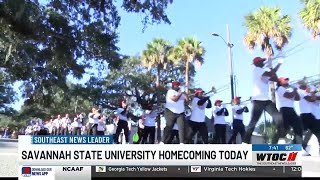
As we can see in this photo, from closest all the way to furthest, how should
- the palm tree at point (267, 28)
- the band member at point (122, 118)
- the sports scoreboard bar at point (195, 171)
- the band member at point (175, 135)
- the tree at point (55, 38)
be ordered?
the sports scoreboard bar at point (195, 171), the palm tree at point (267, 28), the band member at point (175, 135), the band member at point (122, 118), the tree at point (55, 38)

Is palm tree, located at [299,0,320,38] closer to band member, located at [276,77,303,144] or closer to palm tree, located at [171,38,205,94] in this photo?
band member, located at [276,77,303,144]

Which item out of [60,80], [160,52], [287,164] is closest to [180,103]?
[160,52]

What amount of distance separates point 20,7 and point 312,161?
2.91m

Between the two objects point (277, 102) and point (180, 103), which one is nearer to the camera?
point (277, 102)

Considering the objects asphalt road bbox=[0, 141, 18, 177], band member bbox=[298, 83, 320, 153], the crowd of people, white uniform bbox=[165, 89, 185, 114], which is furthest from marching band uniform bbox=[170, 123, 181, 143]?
asphalt road bbox=[0, 141, 18, 177]

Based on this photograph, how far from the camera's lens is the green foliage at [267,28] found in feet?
9.77

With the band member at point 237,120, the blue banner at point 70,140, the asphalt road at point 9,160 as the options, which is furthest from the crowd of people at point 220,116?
the asphalt road at point 9,160

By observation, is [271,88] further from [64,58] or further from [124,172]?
[64,58]

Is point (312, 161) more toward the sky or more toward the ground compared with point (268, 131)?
more toward the ground

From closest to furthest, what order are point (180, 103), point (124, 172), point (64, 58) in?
point (124, 172) → point (180, 103) → point (64, 58)

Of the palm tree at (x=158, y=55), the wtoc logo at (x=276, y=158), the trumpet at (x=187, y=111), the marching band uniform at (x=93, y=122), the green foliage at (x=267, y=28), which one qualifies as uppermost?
the green foliage at (x=267, y=28)

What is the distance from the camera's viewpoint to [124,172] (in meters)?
2.82

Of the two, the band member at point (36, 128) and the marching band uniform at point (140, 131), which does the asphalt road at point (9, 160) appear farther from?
the marching band uniform at point (140, 131)

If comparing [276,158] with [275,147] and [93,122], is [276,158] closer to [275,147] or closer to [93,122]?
[275,147]
